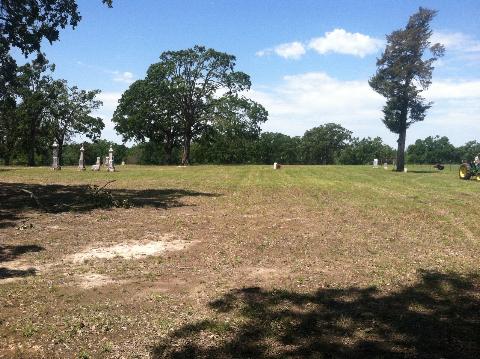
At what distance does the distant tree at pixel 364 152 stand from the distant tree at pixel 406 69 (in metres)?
81.1

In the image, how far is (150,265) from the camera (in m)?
9.01


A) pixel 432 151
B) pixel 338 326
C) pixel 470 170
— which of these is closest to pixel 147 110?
pixel 470 170

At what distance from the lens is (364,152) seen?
433 ft

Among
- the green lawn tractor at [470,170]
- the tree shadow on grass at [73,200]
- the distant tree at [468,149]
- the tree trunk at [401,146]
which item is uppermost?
the distant tree at [468,149]

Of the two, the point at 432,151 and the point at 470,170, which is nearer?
the point at 470,170

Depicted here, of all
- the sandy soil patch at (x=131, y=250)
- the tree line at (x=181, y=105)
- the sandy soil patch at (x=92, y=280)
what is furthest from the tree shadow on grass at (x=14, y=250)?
the tree line at (x=181, y=105)

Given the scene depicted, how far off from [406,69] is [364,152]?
3602 inches

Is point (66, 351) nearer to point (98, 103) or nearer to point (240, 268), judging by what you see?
point (240, 268)

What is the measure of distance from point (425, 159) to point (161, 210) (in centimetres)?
15018

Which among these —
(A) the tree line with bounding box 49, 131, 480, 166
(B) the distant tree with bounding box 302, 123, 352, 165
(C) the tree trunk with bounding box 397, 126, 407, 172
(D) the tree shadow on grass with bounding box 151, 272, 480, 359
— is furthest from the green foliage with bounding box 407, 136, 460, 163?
(D) the tree shadow on grass with bounding box 151, 272, 480, 359

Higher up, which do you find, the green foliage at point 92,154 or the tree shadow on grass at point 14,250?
the green foliage at point 92,154

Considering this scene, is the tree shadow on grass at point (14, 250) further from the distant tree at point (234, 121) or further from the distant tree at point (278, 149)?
the distant tree at point (278, 149)

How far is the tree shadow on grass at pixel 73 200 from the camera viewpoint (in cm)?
1530

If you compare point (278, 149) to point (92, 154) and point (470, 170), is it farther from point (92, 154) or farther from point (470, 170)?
point (470, 170)
